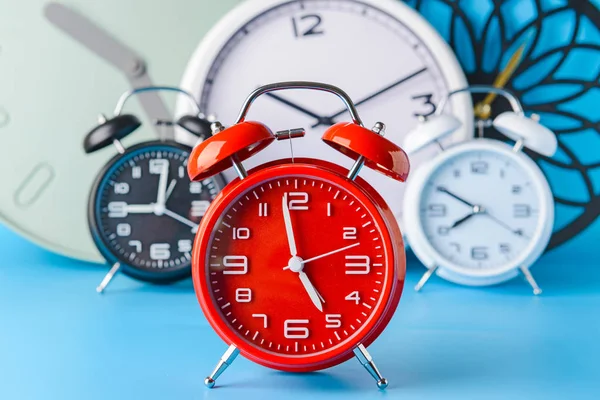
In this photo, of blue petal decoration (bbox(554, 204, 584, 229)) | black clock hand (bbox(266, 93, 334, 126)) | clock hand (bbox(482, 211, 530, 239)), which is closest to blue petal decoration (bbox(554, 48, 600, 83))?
blue petal decoration (bbox(554, 204, 584, 229))

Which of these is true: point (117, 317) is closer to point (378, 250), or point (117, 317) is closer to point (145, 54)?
point (378, 250)

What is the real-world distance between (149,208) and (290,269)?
812mm

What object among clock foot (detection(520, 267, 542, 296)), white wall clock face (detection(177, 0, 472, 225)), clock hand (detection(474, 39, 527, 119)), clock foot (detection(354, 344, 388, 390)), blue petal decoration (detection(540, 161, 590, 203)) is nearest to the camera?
clock foot (detection(354, 344, 388, 390))

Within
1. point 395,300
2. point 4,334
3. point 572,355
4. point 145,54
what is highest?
point 145,54

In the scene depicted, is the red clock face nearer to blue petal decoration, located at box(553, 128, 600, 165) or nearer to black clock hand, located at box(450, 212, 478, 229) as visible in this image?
black clock hand, located at box(450, 212, 478, 229)

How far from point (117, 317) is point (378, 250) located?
Answer: 73cm

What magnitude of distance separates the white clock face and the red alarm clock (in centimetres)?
70

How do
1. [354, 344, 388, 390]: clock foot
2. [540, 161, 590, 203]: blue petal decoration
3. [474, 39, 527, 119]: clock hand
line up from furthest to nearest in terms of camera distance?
[540, 161, 590, 203]: blue petal decoration
[474, 39, 527, 119]: clock hand
[354, 344, 388, 390]: clock foot

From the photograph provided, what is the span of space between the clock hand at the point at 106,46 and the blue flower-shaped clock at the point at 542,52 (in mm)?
838

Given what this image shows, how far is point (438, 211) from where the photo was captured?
2.13 m

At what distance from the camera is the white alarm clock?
82.7 inches

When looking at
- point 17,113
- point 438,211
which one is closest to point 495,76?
point 438,211

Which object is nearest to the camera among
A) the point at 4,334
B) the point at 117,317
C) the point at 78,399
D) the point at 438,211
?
the point at 78,399

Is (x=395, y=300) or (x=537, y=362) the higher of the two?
(x=395, y=300)
